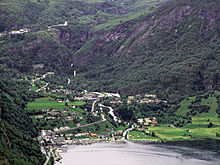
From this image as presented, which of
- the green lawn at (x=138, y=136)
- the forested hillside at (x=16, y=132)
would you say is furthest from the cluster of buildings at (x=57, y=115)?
the green lawn at (x=138, y=136)

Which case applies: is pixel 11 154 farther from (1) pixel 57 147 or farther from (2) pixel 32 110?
(2) pixel 32 110

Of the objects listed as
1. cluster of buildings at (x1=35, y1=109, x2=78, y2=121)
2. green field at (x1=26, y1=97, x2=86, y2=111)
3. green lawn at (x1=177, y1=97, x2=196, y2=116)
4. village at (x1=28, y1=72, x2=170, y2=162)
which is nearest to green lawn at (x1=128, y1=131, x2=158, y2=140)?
village at (x1=28, y1=72, x2=170, y2=162)

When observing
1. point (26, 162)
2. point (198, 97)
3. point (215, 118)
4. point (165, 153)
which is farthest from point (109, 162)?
point (198, 97)

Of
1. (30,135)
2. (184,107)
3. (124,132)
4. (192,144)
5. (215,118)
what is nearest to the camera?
(30,135)

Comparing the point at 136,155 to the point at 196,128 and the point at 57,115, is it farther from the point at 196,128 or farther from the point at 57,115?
the point at 196,128

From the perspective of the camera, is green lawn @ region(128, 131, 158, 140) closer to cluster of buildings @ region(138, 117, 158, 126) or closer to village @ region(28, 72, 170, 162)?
village @ region(28, 72, 170, 162)

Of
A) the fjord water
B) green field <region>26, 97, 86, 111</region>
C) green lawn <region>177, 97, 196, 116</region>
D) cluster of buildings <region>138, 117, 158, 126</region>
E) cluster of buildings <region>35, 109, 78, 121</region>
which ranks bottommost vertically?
the fjord water
